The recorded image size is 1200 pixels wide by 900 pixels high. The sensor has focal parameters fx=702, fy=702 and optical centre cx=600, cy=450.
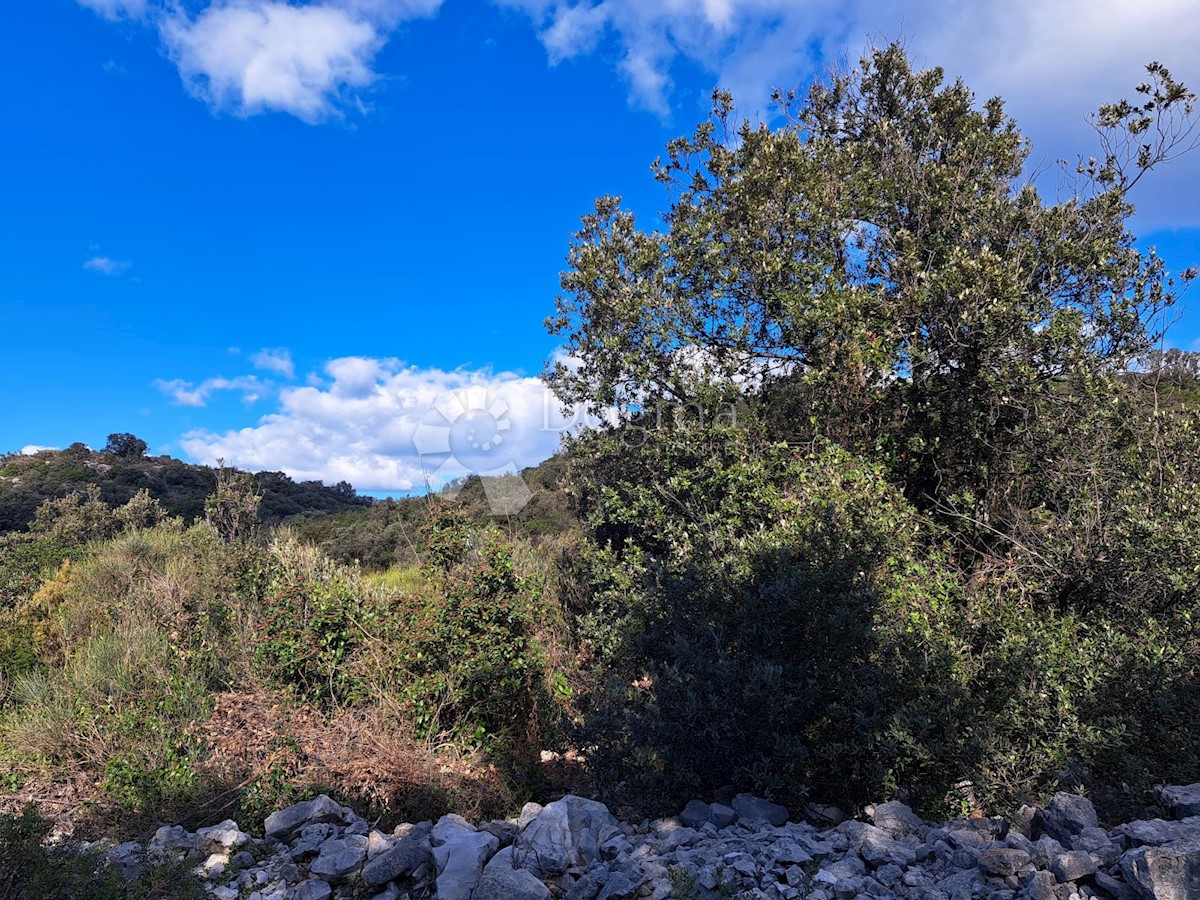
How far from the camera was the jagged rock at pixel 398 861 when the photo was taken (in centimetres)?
381

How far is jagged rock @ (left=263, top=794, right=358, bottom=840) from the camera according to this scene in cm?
455

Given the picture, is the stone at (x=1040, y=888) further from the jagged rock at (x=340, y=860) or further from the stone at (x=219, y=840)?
the stone at (x=219, y=840)

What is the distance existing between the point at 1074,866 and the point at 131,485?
30182mm

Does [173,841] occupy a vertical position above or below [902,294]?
below

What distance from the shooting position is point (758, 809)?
4535mm

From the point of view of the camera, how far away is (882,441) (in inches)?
319

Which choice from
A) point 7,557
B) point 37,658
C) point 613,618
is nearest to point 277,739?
point 613,618

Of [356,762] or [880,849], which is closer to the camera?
[880,849]

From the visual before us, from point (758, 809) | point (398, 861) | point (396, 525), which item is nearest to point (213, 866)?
point (398, 861)

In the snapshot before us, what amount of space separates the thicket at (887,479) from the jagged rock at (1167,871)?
4.99ft

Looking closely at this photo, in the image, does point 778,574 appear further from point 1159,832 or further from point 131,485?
point 131,485

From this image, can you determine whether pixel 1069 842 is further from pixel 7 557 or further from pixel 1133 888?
pixel 7 557

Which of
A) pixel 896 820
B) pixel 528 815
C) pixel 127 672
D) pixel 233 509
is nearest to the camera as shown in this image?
pixel 896 820

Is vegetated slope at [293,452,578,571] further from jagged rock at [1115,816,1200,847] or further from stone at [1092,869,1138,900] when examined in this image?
stone at [1092,869,1138,900]
